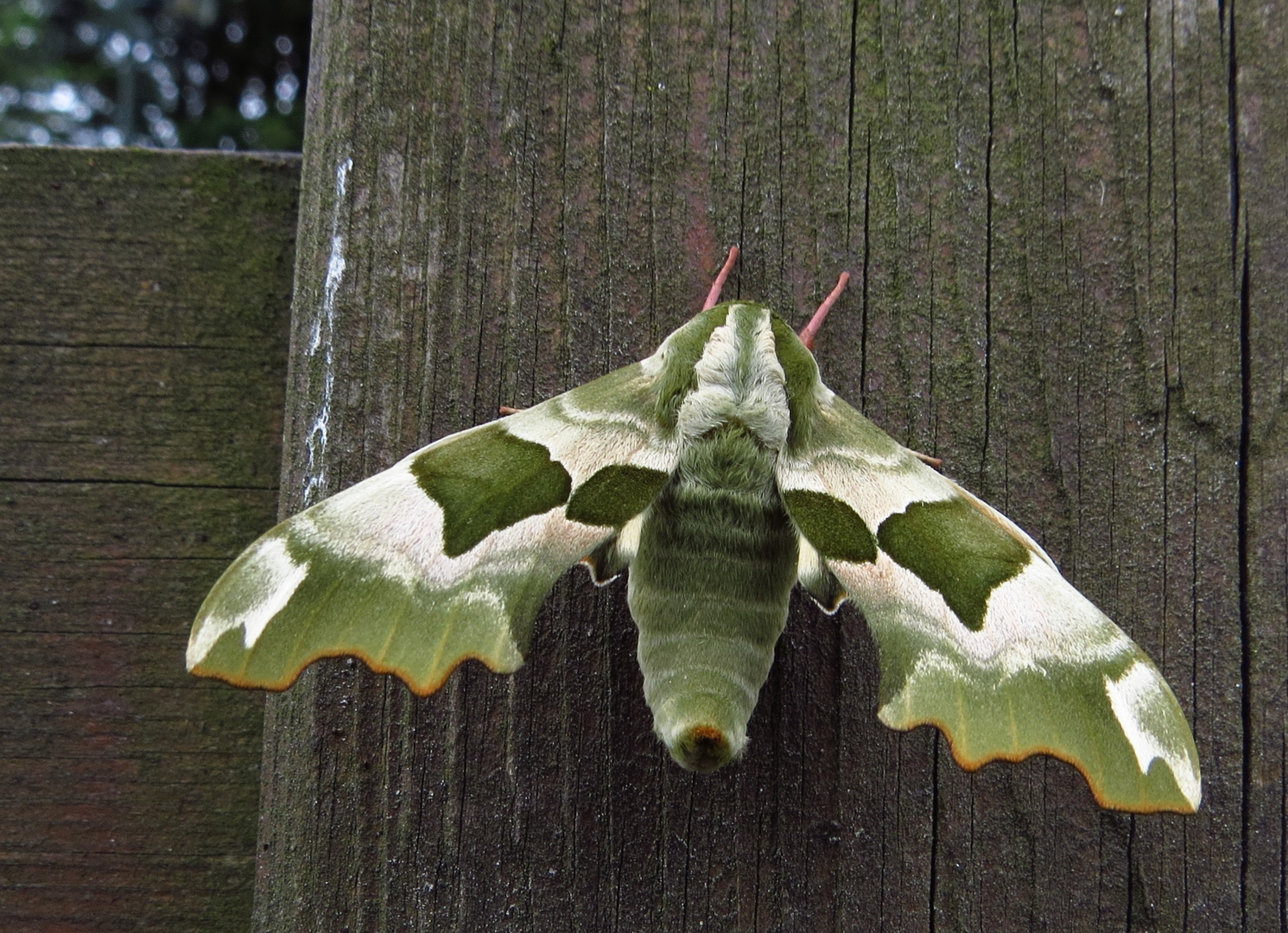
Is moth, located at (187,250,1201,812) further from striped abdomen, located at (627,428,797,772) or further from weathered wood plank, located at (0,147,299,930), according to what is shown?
weathered wood plank, located at (0,147,299,930)

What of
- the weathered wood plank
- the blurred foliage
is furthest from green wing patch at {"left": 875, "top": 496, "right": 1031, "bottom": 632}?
the blurred foliage

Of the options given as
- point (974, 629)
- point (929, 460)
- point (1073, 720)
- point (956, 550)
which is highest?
point (929, 460)

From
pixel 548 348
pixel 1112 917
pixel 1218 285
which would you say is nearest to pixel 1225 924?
pixel 1112 917

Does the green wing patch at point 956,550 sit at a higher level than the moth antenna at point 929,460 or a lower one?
lower

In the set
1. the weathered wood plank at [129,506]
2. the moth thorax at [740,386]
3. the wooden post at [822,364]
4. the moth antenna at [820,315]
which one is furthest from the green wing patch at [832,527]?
the weathered wood plank at [129,506]

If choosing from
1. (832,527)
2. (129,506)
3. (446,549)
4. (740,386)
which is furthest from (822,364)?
(129,506)

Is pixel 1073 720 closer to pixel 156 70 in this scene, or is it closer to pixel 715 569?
pixel 715 569

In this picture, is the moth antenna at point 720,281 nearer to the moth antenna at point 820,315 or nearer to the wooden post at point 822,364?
the wooden post at point 822,364
